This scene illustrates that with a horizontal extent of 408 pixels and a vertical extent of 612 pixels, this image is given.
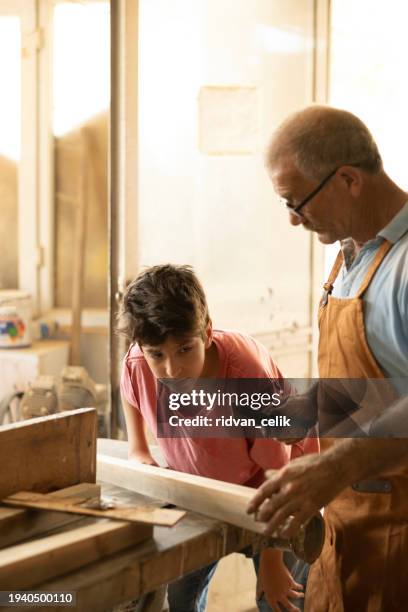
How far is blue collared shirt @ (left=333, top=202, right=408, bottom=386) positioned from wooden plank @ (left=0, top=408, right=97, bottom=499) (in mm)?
561

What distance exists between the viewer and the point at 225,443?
1688mm

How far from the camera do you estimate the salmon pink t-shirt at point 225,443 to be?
5.52 ft

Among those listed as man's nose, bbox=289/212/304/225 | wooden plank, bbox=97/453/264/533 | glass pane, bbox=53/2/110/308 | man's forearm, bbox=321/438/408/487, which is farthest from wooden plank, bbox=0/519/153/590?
glass pane, bbox=53/2/110/308

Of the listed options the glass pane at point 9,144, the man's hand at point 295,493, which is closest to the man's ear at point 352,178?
the man's hand at point 295,493

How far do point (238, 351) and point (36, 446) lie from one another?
22.4 inches

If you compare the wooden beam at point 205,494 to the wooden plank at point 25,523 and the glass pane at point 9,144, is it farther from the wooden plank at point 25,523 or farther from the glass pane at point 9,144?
the glass pane at point 9,144

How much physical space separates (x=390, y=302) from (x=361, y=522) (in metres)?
0.44

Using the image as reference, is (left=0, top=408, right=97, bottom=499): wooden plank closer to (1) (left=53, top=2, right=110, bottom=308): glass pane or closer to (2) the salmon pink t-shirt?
(2) the salmon pink t-shirt

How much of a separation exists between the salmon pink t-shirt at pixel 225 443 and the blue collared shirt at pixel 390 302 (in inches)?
13.5

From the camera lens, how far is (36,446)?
4.46ft

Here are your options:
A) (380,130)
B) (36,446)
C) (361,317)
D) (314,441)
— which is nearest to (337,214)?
(361,317)

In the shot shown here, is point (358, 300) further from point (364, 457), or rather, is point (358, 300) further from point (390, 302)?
point (364, 457)

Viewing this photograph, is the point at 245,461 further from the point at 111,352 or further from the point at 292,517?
the point at 111,352

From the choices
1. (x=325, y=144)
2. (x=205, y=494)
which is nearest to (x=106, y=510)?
(x=205, y=494)
